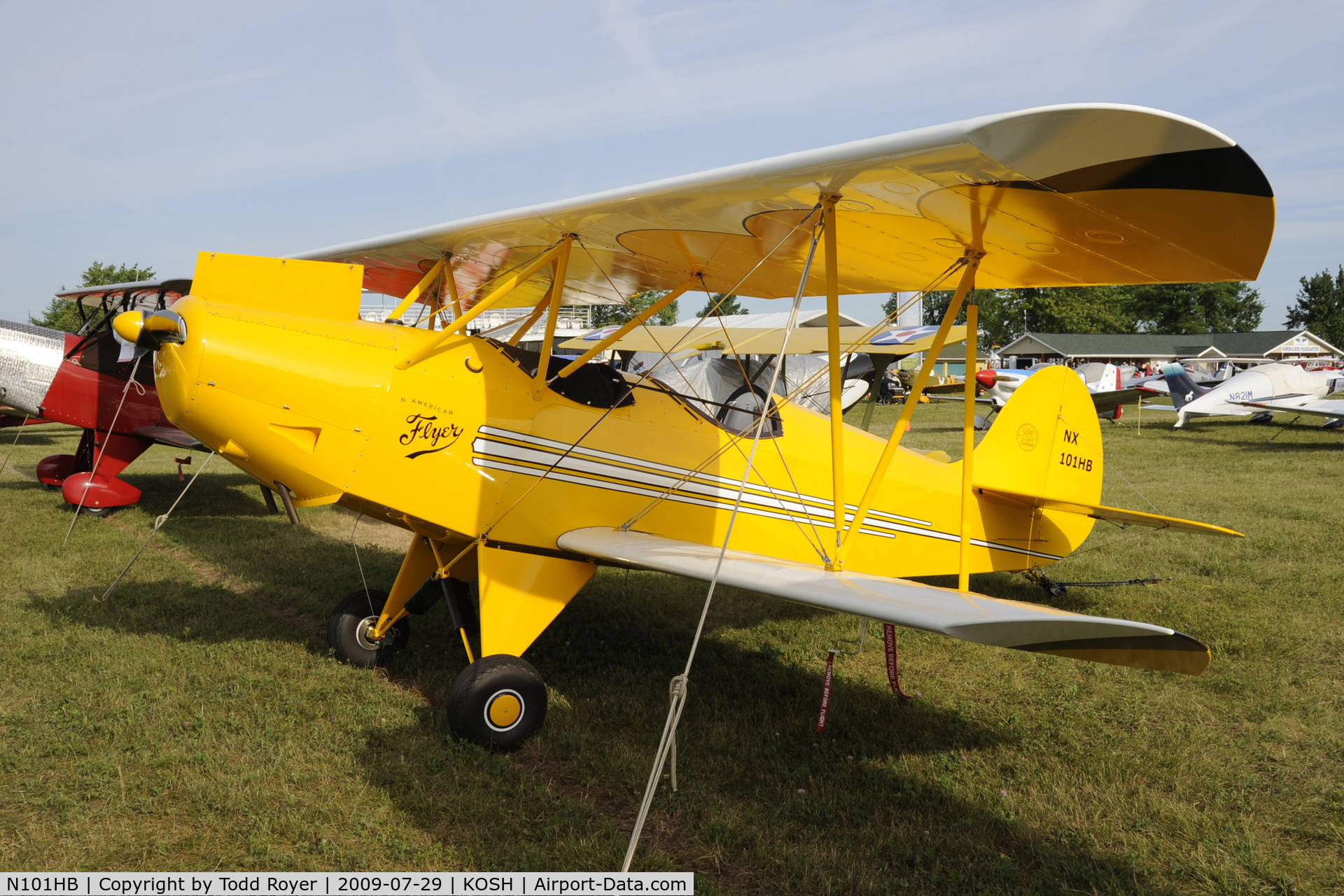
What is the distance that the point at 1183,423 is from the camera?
2131 centimetres

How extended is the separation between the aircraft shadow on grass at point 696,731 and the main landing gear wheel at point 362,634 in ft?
0.44

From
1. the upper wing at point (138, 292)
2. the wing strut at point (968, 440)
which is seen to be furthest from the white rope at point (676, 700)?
the upper wing at point (138, 292)

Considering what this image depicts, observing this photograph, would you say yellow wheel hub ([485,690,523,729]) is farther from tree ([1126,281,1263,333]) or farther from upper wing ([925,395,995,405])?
tree ([1126,281,1263,333])

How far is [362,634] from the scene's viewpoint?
5117mm

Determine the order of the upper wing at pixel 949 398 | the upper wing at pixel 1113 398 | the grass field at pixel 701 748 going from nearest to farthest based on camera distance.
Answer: the grass field at pixel 701 748 < the upper wing at pixel 1113 398 < the upper wing at pixel 949 398

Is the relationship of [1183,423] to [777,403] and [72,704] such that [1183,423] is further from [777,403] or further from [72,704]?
[72,704]

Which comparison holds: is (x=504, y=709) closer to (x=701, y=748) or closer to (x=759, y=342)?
(x=701, y=748)

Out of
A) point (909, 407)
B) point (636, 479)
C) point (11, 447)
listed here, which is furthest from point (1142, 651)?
point (11, 447)

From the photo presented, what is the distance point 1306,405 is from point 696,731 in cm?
1869

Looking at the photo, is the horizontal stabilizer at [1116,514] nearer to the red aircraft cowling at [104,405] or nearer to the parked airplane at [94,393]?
the parked airplane at [94,393]

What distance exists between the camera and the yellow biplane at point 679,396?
2891mm

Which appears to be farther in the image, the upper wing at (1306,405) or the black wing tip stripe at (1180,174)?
the upper wing at (1306,405)
